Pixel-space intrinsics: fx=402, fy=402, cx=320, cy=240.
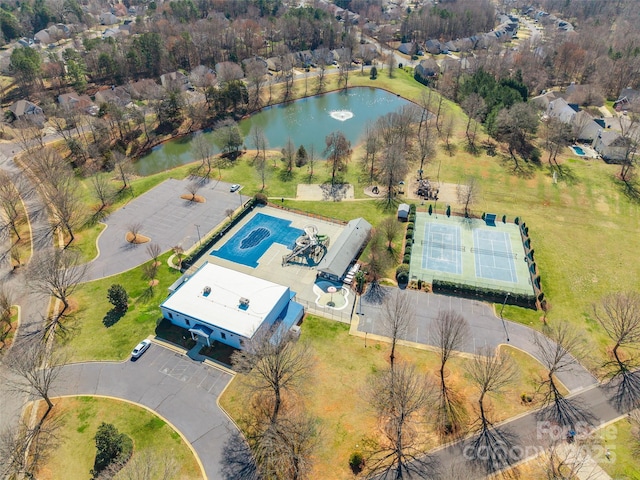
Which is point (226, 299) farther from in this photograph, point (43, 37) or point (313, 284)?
point (43, 37)

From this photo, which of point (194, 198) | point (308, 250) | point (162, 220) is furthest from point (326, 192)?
point (162, 220)

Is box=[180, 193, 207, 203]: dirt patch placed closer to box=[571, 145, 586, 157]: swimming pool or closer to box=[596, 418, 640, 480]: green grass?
box=[596, 418, 640, 480]: green grass

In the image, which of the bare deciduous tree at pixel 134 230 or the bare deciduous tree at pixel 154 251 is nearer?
the bare deciduous tree at pixel 154 251

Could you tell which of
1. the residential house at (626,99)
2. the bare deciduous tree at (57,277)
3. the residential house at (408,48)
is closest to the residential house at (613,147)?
the residential house at (626,99)

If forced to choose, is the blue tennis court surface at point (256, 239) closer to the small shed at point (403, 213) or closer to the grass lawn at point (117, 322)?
the grass lawn at point (117, 322)

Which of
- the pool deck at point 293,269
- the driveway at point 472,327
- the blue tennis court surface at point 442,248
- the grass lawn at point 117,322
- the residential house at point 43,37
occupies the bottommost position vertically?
the grass lawn at point 117,322

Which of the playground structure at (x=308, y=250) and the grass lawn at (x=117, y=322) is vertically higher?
the playground structure at (x=308, y=250)
